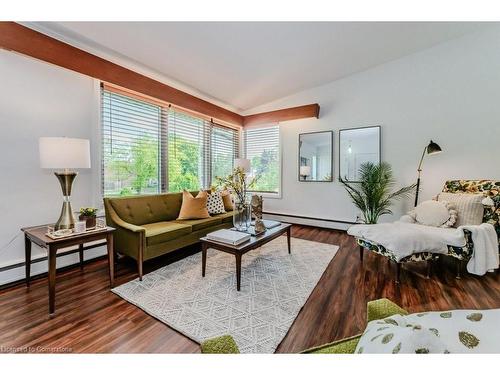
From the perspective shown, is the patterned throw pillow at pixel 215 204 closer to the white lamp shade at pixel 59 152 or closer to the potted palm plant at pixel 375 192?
the white lamp shade at pixel 59 152

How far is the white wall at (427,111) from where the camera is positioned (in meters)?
3.32

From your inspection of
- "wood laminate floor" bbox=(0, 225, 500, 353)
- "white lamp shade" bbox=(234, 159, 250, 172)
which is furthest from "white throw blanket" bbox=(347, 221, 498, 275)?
"white lamp shade" bbox=(234, 159, 250, 172)

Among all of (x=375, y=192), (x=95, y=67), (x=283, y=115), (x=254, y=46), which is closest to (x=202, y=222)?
(x=95, y=67)

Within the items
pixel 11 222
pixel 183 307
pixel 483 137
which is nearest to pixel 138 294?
pixel 183 307

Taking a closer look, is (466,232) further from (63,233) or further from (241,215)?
(63,233)

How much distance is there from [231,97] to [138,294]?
382 centimetres

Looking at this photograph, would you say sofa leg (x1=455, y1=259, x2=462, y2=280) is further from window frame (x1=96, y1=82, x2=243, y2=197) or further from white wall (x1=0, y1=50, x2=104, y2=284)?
white wall (x1=0, y1=50, x2=104, y2=284)

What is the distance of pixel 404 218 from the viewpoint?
3125 mm

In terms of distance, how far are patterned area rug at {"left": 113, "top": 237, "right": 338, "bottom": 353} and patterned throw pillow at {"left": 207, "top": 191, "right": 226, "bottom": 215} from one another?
806mm

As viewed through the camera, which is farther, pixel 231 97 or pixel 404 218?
pixel 231 97

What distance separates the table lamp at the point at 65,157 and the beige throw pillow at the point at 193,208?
1.36m

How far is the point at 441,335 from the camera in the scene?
0.57 meters

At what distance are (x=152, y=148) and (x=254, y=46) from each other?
2082 millimetres
